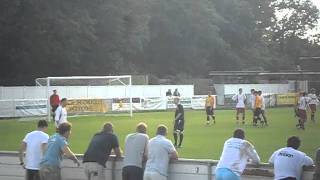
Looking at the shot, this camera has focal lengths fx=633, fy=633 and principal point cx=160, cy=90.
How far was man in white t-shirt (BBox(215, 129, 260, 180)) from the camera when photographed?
10.2 m

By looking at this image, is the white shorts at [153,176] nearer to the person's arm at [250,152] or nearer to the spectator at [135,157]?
the spectator at [135,157]

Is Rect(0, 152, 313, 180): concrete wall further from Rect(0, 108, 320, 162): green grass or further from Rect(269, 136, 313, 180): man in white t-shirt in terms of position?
Rect(0, 108, 320, 162): green grass

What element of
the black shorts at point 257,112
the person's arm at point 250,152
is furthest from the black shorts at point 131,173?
the black shorts at point 257,112

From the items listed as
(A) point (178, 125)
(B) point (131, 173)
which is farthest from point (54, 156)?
(A) point (178, 125)

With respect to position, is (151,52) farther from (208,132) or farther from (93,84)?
(208,132)

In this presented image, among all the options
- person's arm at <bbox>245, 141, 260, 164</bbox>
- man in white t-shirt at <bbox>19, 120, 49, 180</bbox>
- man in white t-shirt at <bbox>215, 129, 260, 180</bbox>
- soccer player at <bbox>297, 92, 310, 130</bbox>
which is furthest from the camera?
soccer player at <bbox>297, 92, 310, 130</bbox>

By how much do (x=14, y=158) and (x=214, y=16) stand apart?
76.9 m

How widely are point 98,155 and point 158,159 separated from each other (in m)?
1.27

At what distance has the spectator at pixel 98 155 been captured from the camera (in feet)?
38.2

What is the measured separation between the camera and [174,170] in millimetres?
11281

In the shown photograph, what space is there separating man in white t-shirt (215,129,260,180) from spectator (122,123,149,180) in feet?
5.24

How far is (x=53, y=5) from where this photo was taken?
203 feet

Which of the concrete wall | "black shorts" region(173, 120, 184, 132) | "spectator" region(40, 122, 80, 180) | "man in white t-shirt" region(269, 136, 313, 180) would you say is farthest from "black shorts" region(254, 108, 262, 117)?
"man in white t-shirt" region(269, 136, 313, 180)

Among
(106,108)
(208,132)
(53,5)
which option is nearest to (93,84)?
(106,108)
